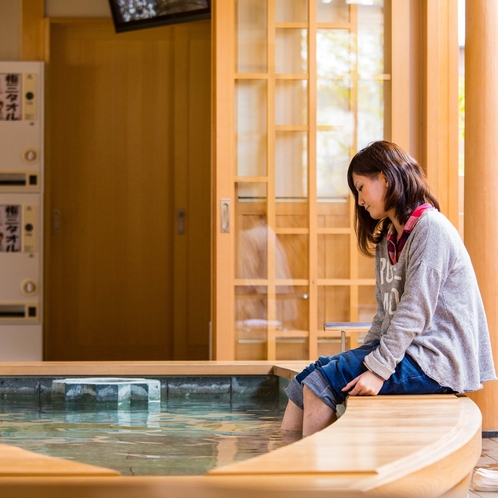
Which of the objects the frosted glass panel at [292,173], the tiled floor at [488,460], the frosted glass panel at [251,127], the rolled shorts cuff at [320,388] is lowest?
the tiled floor at [488,460]

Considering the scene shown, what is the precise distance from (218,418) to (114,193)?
324 cm

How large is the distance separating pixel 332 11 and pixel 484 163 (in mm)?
1334

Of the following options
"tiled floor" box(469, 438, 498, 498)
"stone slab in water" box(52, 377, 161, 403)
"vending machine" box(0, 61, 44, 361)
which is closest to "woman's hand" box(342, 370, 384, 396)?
"tiled floor" box(469, 438, 498, 498)

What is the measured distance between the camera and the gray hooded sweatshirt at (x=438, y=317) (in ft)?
6.42

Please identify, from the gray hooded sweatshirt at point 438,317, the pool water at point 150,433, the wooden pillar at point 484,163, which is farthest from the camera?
the wooden pillar at point 484,163

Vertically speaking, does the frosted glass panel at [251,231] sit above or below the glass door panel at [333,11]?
below

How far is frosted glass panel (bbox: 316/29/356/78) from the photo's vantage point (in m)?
3.99

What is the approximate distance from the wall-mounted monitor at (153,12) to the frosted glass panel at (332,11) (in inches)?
44.1

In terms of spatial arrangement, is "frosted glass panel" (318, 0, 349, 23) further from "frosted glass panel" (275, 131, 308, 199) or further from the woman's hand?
the woman's hand

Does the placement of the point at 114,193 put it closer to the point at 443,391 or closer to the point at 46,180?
the point at 46,180

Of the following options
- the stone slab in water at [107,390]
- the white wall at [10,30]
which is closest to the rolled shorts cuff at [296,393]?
the stone slab in water at [107,390]

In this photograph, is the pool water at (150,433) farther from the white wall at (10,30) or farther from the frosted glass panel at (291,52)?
the white wall at (10,30)

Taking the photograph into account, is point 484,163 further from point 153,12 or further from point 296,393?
point 153,12

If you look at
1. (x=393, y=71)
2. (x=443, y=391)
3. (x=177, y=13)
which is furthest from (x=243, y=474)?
(x=177, y=13)
